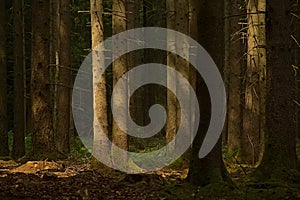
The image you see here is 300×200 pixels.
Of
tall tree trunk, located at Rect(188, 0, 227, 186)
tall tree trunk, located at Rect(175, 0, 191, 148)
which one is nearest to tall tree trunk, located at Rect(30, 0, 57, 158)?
tall tree trunk, located at Rect(175, 0, 191, 148)

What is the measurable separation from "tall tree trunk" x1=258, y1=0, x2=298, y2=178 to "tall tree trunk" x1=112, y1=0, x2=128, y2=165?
17.1ft

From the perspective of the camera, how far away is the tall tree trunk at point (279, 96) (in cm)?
1110

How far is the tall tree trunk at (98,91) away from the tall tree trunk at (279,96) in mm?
5066

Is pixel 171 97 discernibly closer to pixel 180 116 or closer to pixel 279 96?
pixel 180 116

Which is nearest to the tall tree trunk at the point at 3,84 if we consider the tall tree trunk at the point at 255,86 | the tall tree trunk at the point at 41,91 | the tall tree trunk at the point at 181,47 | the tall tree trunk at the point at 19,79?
the tall tree trunk at the point at 19,79

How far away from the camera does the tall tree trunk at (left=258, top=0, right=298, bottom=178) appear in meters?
11.1

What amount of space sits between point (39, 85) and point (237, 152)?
22.3 ft

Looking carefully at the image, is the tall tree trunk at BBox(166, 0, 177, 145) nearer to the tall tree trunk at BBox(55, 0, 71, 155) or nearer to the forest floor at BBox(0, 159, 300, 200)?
the tall tree trunk at BBox(55, 0, 71, 155)

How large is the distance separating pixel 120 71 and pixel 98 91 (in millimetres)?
997

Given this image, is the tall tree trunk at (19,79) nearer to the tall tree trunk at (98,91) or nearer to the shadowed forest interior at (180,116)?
the shadowed forest interior at (180,116)

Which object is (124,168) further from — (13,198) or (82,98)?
(82,98)

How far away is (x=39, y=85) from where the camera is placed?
1639 centimetres

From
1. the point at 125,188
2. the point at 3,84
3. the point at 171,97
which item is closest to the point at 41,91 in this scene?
the point at 171,97

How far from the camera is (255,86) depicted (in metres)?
17.8
